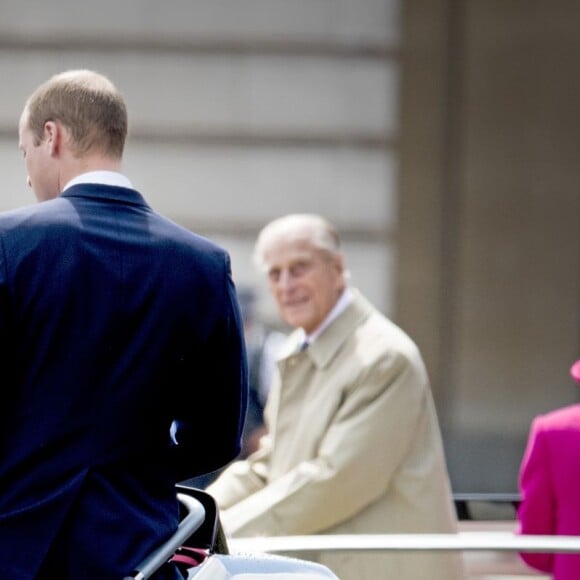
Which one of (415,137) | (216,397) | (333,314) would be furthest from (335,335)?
(415,137)

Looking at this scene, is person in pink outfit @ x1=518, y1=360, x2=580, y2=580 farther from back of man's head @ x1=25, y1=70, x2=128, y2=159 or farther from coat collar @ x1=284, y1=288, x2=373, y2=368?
back of man's head @ x1=25, y1=70, x2=128, y2=159

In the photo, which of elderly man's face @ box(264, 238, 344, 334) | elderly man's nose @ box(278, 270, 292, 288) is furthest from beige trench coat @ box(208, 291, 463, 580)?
elderly man's nose @ box(278, 270, 292, 288)

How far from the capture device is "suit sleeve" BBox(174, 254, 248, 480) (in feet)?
9.18

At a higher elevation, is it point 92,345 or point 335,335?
point 92,345

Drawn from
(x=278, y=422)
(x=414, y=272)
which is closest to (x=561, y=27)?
(x=414, y=272)

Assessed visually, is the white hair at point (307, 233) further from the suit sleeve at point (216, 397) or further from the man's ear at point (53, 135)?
the man's ear at point (53, 135)

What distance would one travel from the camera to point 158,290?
267 centimetres

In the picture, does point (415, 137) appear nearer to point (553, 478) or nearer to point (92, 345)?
point (553, 478)

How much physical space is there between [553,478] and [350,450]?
1.84 feet

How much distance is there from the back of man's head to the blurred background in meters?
7.43

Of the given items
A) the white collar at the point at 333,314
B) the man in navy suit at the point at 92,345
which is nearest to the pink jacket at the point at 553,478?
the white collar at the point at 333,314

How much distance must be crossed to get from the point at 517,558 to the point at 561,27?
23.2 feet

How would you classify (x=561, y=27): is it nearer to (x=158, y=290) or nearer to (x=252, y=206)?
(x=252, y=206)

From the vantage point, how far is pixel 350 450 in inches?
168
